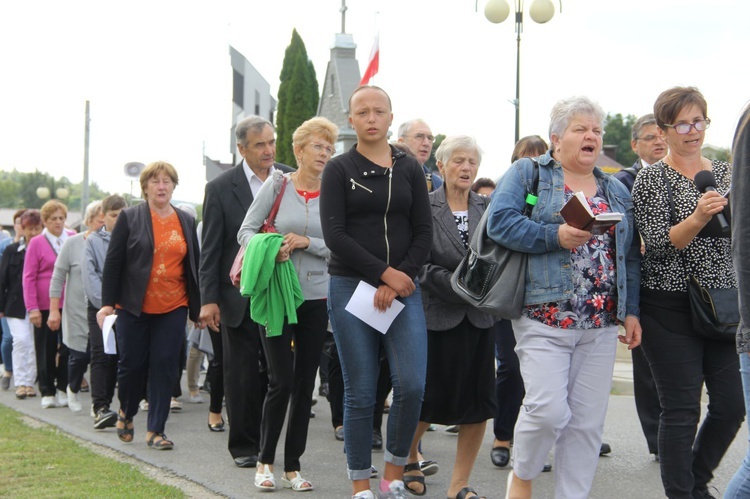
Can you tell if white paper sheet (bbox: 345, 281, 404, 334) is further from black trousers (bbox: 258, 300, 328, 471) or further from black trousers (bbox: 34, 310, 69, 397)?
black trousers (bbox: 34, 310, 69, 397)

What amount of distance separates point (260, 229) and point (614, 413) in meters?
4.76

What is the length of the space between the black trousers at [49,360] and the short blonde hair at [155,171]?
3730 millimetres

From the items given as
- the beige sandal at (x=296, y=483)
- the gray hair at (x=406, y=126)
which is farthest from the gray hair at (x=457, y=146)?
the beige sandal at (x=296, y=483)

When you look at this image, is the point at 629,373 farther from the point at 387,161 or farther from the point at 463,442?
the point at 387,161

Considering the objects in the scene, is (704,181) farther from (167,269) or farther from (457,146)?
(167,269)

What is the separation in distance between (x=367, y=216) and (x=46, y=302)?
724 cm

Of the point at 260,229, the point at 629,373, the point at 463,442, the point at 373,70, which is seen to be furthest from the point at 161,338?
the point at 373,70

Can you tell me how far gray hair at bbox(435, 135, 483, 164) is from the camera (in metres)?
6.28

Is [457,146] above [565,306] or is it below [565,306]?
above

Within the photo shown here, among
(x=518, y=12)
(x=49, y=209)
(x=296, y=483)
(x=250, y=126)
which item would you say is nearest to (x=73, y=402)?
(x=49, y=209)

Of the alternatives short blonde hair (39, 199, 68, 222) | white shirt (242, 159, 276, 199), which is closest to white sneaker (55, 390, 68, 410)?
short blonde hair (39, 199, 68, 222)

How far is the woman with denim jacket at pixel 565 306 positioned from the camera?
4852 mm

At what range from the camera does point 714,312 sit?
16.5ft

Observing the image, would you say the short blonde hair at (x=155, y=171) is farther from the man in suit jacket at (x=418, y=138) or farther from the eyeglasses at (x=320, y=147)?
the eyeglasses at (x=320, y=147)
